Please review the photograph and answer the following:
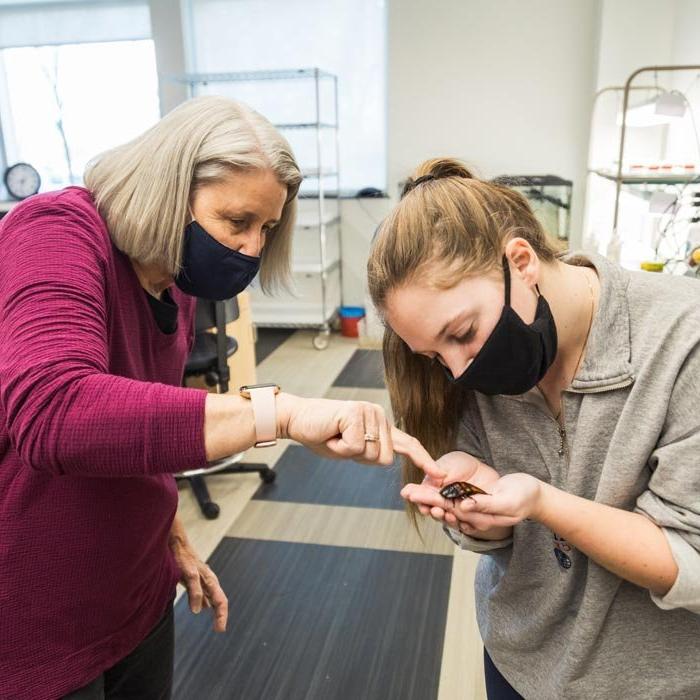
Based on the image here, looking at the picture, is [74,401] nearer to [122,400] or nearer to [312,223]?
[122,400]

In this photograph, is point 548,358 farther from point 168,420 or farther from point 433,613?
point 433,613

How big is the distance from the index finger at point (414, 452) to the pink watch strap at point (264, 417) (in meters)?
0.18

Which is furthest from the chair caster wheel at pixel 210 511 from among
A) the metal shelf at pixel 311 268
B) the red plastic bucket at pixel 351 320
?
the red plastic bucket at pixel 351 320

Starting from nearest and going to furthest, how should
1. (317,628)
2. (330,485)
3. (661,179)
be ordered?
1. (317,628)
2. (661,179)
3. (330,485)

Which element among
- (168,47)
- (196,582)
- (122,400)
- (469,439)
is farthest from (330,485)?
(168,47)

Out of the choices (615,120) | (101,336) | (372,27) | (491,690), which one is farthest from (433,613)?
(372,27)

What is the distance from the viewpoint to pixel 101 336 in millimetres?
771

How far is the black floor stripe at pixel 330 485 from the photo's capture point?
8.86 ft

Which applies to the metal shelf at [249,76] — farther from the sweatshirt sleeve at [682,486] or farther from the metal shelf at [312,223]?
the sweatshirt sleeve at [682,486]

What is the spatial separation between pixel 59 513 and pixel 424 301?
549 millimetres

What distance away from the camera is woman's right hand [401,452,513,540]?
32.8 inches

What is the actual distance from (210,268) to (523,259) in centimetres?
50

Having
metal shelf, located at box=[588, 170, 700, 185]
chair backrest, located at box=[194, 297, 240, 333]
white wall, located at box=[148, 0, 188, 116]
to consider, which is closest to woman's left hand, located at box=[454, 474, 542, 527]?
chair backrest, located at box=[194, 297, 240, 333]

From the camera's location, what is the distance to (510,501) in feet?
2.53
